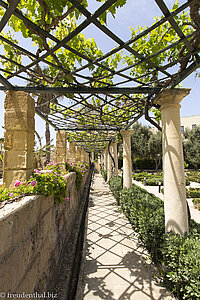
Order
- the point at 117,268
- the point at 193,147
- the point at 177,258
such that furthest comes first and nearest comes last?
the point at 193,147 < the point at 117,268 < the point at 177,258

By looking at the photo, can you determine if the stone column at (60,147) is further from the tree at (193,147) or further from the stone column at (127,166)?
the tree at (193,147)

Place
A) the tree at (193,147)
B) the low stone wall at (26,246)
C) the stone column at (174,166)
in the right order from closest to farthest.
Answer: the low stone wall at (26,246), the stone column at (174,166), the tree at (193,147)

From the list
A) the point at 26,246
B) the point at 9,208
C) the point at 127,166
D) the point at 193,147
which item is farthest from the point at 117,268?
the point at 193,147

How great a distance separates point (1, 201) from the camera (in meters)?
1.62

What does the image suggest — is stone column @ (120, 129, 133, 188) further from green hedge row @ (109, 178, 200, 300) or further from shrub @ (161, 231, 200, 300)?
shrub @ (161, 231, 200, 300)

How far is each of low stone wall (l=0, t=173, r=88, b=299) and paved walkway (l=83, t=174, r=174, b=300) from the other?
82 cm

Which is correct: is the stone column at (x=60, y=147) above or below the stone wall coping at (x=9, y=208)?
above

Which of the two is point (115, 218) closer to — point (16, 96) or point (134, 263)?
point (134, 263)

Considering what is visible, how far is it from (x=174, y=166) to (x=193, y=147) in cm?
2495

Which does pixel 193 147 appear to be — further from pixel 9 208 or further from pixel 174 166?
pixel 9 208

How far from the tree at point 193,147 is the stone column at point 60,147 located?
70.8 ft

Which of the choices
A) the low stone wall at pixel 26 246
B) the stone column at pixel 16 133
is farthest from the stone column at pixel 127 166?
the stone column at pixel 16 133

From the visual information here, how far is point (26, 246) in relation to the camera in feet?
5.20

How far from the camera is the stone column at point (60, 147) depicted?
5.88m
